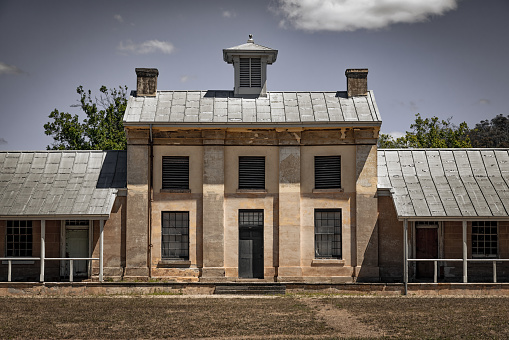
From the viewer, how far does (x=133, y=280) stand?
24.3m

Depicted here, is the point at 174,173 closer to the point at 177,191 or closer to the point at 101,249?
the point at 177,191

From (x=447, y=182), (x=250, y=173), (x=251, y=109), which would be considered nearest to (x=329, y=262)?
(x=250, y=173)

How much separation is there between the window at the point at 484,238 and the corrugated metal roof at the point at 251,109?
18.1ft

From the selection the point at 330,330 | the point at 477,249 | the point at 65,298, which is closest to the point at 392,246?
the point at 477,249

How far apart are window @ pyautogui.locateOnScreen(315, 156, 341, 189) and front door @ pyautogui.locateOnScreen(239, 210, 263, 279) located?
2562 millimetres

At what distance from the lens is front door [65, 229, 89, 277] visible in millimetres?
24953

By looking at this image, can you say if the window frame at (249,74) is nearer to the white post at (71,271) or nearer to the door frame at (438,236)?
the door frame at (438,236)

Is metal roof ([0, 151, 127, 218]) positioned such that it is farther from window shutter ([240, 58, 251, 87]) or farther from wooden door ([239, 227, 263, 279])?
window shutter ([240, 58, 251, 87])

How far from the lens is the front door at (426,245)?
81.7 ft

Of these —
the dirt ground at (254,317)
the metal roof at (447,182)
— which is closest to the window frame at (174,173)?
the dirt ground at (254,317)

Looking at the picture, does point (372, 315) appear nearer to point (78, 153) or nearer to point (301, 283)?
point (301, 283)

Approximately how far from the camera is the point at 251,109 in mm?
25906

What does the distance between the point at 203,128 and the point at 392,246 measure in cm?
836

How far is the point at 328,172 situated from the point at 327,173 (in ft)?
0.18
